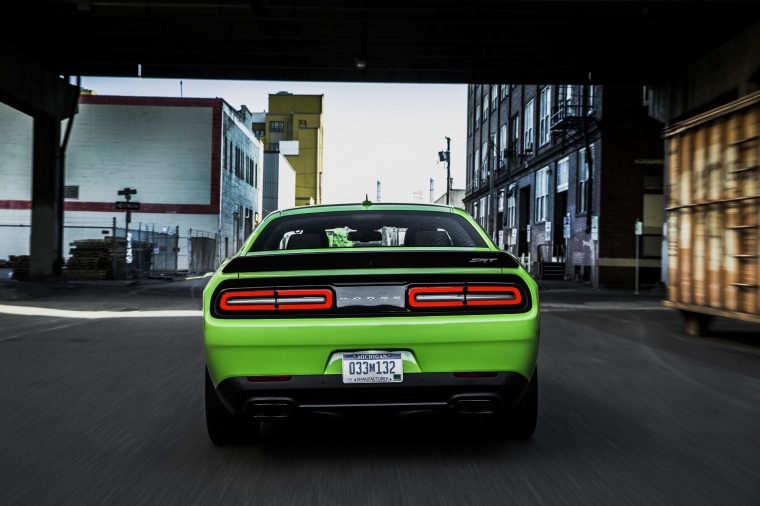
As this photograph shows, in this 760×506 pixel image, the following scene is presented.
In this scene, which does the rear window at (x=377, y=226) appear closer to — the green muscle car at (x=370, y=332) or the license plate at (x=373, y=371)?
the green muscle car at (x=370, y=332)

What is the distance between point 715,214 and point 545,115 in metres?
27.4

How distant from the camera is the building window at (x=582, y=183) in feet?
101

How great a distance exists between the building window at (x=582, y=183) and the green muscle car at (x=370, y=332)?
1073 inches

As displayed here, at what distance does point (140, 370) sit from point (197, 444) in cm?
348

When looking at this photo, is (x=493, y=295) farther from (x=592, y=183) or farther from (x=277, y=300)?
(x=592, y=183)

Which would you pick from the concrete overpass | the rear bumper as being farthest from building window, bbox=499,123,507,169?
the rear bumper

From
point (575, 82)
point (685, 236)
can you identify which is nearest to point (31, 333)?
point (685, 236)

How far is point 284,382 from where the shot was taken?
4.18 m

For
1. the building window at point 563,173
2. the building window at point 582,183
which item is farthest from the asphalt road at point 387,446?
the building window at point 563,173

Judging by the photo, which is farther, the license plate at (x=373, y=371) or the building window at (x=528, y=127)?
the building window at (x=528, y=127)

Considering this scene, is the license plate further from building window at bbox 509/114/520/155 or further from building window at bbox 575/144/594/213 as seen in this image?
building window at bbox 509/114/520/155

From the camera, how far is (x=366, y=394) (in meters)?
4.16

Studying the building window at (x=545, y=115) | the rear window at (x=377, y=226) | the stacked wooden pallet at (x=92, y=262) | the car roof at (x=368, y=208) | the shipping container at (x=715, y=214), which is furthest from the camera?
the building window at (x=545, y=115)

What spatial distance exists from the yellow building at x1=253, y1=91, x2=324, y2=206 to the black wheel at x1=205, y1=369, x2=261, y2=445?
298 feet
